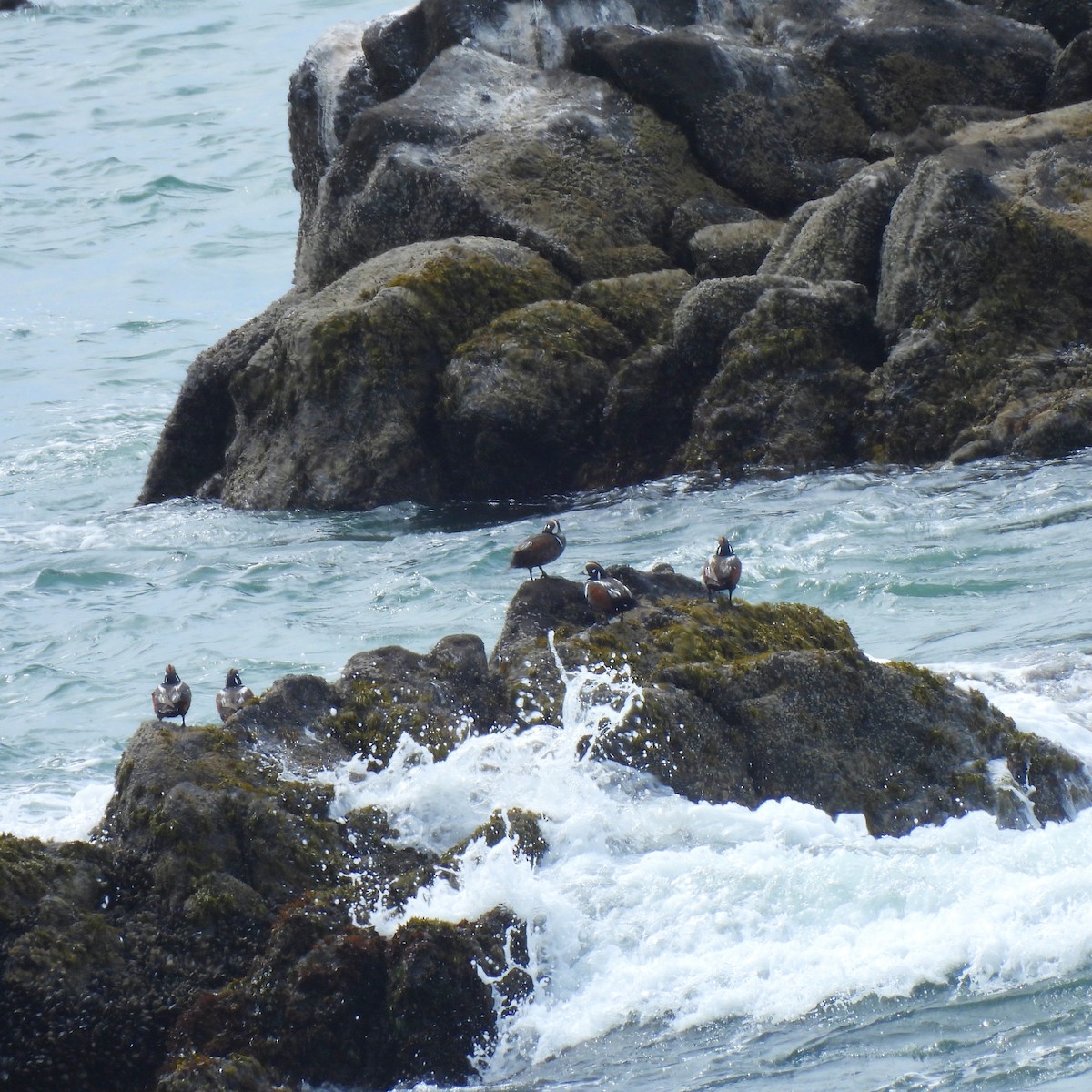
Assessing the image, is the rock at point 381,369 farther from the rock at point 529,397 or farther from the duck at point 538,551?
the duck at point 538,551

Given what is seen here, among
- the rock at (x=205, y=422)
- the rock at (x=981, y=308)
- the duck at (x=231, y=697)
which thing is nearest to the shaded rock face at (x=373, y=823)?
the duck at (x=231, y=697)

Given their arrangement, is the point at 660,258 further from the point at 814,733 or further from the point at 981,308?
the point at 814,733

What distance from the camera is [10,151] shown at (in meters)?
36.0

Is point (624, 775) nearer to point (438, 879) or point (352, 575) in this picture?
point (438, 879)

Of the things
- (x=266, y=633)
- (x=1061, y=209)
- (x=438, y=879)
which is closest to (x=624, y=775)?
(x=438, y=879)

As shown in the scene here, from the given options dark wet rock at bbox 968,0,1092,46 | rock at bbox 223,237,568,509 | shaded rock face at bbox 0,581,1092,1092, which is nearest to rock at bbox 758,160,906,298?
rock at bbox 223,237,568,509

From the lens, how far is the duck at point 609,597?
24.8 ft

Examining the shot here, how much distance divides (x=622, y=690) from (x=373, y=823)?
1233 mm

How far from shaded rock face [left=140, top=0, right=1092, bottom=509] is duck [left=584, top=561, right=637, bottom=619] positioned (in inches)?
227

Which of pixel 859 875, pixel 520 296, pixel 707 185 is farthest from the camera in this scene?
pixel 707 185

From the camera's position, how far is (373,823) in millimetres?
6539

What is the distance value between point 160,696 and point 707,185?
30.2ft

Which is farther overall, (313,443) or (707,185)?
(707,185)

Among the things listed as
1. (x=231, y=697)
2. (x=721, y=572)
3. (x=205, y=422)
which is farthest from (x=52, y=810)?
(x=205, y=422)
